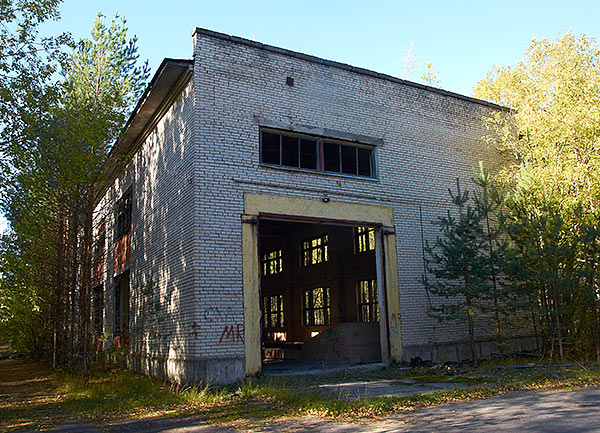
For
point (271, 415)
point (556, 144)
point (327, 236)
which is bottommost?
point (271, 415)

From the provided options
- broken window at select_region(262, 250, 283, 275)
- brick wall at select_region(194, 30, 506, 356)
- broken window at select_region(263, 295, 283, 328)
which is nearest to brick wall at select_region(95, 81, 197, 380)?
brick wall at select_region(194, 30, 506, 356)

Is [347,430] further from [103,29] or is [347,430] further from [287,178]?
[103,29]

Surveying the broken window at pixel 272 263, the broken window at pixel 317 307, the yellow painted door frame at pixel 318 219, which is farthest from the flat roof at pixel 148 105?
the broken window at pixel 317 307

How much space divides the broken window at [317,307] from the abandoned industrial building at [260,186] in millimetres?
5374

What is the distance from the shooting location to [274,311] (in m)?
27.9

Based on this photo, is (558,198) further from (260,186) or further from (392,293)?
(260,186)

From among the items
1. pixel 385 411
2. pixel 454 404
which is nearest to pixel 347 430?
pixel 385 411

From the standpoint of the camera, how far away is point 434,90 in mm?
16234

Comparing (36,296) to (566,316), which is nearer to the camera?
(566,316)

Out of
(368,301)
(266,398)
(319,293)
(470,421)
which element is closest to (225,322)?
(266,398)

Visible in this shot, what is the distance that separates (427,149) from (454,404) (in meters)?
9.15

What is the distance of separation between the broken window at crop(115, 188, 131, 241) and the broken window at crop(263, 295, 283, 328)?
33.9ft

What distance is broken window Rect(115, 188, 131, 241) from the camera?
736 inches

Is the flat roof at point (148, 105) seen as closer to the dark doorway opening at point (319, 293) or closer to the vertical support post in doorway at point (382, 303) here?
the dark doorway opening at point (319, 293)
